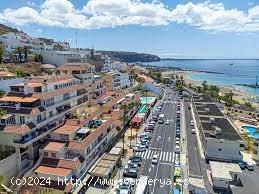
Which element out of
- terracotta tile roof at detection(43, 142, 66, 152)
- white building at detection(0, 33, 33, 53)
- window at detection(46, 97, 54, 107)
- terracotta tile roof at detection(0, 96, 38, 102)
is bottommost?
terracotta tile roof at detection(43, 142, 66, 152)

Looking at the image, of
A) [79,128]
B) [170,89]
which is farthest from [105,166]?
[170,89]

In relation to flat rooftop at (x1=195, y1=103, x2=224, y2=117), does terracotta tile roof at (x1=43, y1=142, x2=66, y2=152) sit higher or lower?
higher

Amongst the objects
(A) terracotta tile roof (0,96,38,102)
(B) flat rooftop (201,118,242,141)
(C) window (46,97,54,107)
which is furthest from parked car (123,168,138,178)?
(A) terracotta tile roof (0,96,38,102)

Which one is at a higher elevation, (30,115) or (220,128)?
(30,115)

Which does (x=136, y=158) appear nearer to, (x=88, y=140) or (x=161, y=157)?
(x=161, y=157)

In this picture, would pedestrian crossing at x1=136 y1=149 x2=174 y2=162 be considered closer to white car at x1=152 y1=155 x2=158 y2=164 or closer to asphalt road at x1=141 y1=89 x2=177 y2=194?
asphalt road at x1=141 y1=89 x2=177 y2=194

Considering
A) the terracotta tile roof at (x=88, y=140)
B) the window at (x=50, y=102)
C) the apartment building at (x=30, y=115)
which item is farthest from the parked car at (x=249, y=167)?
the window at (x=50, y=102)

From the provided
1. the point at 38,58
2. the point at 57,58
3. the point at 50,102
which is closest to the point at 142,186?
the point at 50,102
